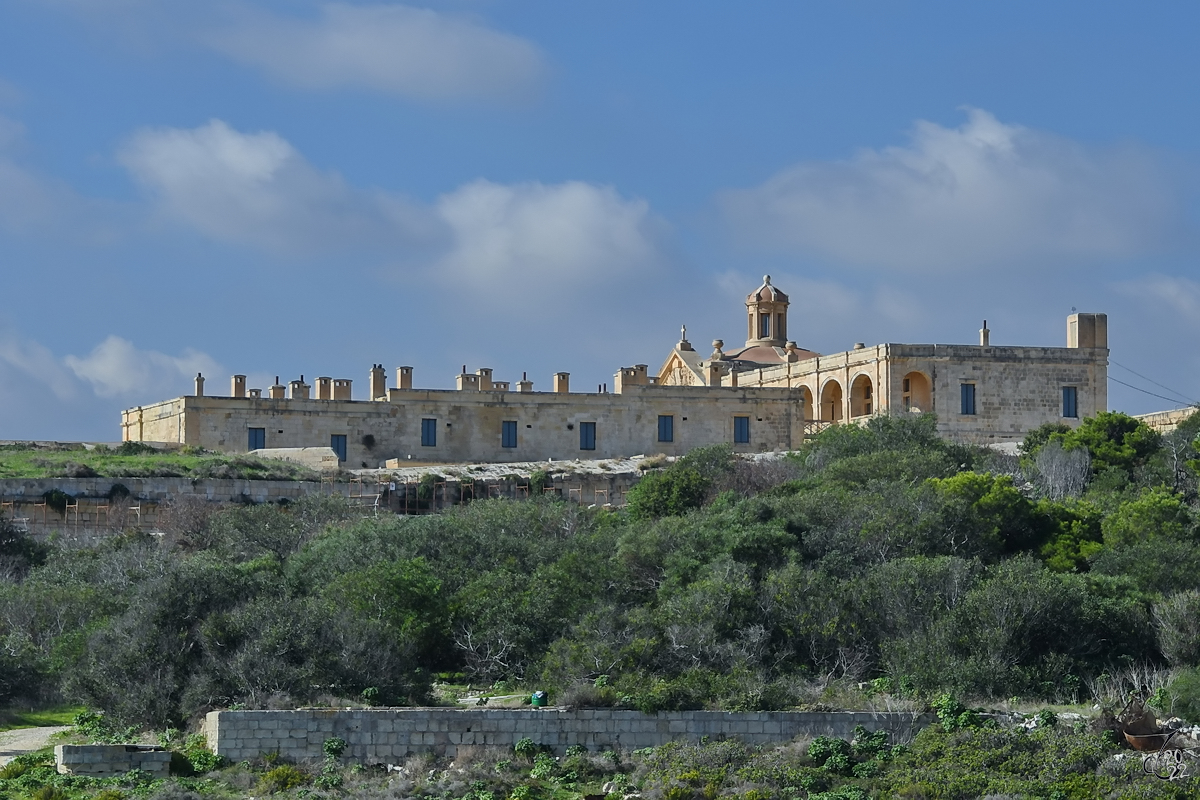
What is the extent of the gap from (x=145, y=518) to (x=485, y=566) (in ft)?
41.6

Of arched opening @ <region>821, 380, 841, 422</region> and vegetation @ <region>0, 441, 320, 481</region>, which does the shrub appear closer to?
vegetation @ <region>0, 441, 320, 481</region>

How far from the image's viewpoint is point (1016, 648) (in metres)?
33.0

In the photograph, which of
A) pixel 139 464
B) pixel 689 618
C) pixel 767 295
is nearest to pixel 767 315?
pixel 767 295

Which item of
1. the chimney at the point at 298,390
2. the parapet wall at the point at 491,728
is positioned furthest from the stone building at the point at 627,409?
the parapet wall at the point at 491,728

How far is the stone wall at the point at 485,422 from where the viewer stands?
57156 mm

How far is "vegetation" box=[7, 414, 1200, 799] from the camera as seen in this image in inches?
1137

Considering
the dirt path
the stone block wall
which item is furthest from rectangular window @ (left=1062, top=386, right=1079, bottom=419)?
the stone block wall

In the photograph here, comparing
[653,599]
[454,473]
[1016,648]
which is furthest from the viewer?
[454,473]

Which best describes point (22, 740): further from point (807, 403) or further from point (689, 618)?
point (807, 403)

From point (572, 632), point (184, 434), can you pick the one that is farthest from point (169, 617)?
point (184, 434)

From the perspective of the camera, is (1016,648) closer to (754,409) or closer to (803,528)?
(803,528)

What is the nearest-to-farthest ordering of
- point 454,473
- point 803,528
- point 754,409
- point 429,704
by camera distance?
1. point 429,704
2. point 803,528
3. point 454,473
4. point 754,409

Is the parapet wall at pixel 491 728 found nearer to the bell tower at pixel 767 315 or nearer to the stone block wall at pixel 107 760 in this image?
the stone block wall at pixel 107 760

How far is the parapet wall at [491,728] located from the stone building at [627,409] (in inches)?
1110
